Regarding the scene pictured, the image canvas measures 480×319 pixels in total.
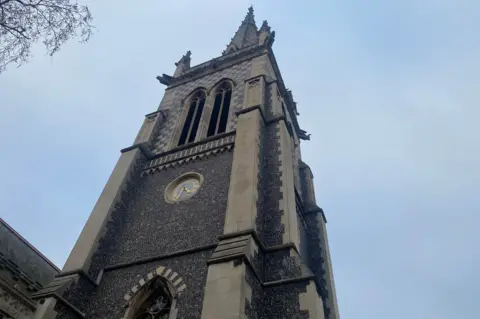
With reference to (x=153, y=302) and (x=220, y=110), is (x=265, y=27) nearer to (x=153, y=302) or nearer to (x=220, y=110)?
(x=220, y=110)

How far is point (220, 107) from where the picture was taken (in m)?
18.2

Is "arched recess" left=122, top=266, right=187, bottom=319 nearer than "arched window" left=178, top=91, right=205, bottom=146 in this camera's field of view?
Yes

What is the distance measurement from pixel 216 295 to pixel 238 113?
331 inches

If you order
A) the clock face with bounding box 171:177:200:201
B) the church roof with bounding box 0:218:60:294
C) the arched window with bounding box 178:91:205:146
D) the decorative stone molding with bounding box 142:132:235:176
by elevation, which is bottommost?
the church roof with bounding box 0:218:60:294

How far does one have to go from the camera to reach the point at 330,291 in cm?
1356

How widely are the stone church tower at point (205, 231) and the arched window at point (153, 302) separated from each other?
0.08 ft

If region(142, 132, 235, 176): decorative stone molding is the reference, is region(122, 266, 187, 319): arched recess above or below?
below

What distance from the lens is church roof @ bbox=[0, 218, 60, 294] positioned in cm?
1215

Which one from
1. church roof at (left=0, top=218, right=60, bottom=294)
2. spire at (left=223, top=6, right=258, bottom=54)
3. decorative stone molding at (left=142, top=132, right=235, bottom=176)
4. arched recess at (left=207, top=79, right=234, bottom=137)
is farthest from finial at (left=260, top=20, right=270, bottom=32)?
church roof at (left=0, top=218, right=60, bottom=294)

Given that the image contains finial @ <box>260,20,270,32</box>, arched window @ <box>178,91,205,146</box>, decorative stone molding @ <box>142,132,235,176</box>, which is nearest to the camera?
decorative stone molding @ <box>142,132,235,176</box>

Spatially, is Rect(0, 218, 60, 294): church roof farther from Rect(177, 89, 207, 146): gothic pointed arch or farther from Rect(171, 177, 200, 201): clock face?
Rect(177, 89, 207, 146): gothic pointed arch

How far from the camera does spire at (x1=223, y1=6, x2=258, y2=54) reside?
27984mm

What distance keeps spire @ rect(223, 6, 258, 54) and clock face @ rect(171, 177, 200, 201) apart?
15.2 m

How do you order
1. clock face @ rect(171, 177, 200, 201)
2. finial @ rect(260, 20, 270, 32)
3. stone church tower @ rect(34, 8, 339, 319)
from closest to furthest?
1. stone church tower @ rect(34, 8, 339, 319)
2. clock face @ rect(171, 177, 200, 201)
3. finial @ rect(260, 20, 270, 32)
